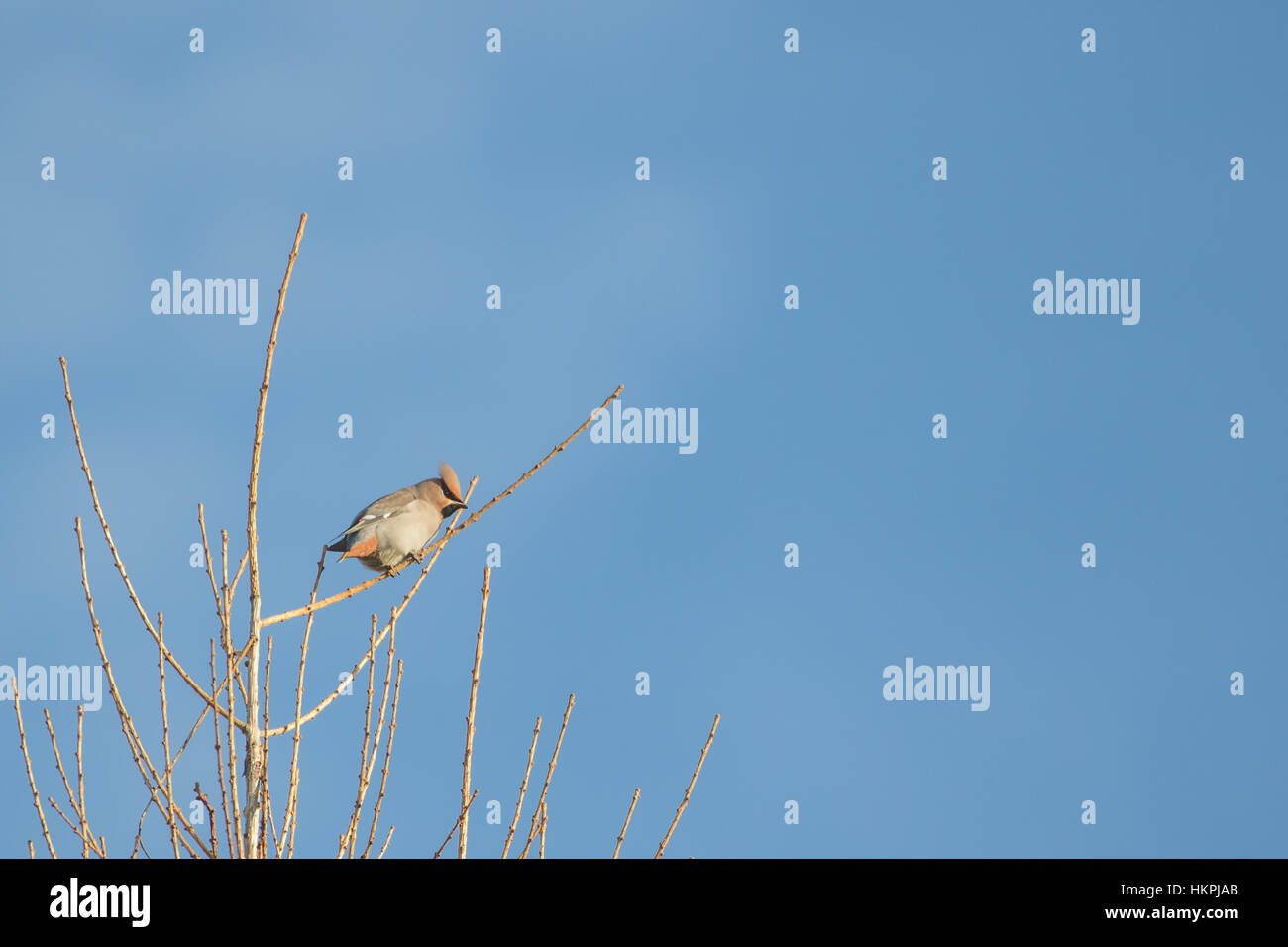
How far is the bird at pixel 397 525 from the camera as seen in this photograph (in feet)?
22.3

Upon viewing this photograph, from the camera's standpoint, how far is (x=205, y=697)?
3.95 metres

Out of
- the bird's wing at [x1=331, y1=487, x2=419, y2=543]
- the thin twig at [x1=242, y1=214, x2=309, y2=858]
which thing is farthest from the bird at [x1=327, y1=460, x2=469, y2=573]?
the thin twig at [x1=242, y1=214, x2=309, y2=858]

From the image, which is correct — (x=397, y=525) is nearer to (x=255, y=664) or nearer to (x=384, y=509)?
(x=384, y=509)

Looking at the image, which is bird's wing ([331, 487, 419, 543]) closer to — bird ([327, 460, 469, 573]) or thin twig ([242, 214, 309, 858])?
bird ([327, 460, 469, 573])

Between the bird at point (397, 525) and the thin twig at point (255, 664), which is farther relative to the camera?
the bird at point (397, 525)

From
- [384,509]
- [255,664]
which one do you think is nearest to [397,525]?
[384,509]

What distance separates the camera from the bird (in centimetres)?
679

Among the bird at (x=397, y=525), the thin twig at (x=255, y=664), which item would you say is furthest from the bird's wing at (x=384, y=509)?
the thin twig at (x=255, y=664)

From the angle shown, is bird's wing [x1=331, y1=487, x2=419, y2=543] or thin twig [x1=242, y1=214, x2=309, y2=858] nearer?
thin twig [x1=242, y1=214, x2=309, y2=858]

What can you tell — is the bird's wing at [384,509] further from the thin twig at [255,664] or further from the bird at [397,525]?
the thin twig at [255,664]

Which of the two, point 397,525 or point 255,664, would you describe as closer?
point 255,664

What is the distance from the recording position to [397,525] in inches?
270
